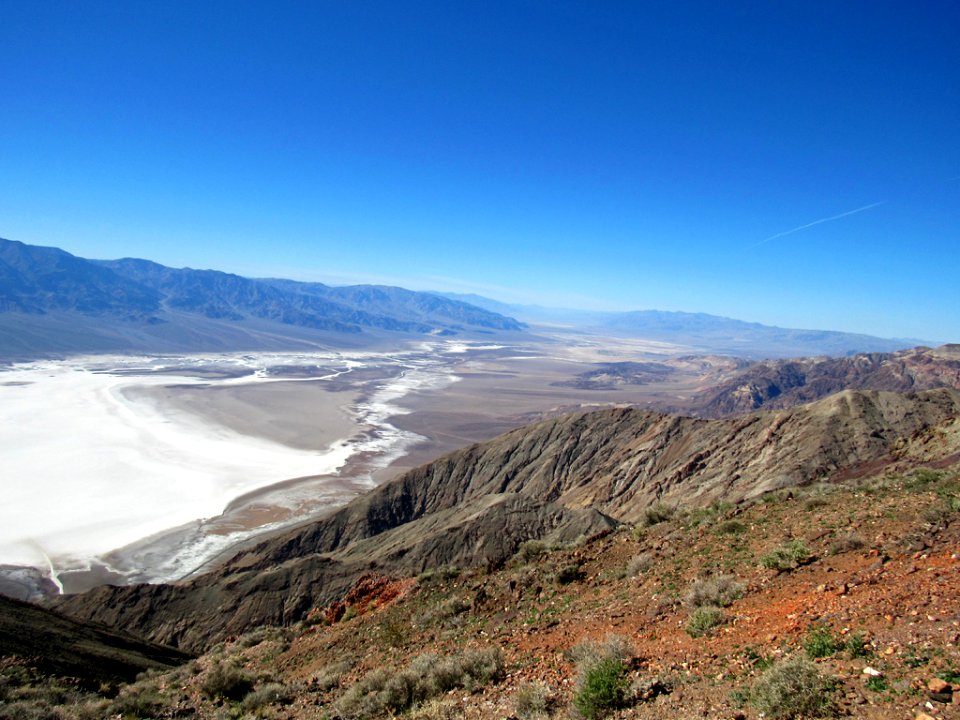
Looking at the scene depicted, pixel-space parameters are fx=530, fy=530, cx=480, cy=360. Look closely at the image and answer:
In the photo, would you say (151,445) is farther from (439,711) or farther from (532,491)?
(439,711)

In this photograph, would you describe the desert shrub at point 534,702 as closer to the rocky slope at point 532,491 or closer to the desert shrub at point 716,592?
the desert shrub at point 716,592

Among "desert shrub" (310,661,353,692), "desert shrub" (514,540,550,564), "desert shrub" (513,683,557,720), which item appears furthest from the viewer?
"desert shrub" (514,540,550,564)

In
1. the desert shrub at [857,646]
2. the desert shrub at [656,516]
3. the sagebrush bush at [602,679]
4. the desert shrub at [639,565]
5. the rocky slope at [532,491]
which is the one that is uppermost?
the desert shrub at [857,646]

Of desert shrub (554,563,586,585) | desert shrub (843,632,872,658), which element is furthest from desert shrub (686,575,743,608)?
desert shrub (554,563,586,585)

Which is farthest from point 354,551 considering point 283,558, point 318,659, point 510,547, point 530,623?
point 530,623

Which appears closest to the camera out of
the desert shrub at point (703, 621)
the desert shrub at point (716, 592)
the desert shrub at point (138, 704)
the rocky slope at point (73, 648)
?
the desert shrub at point (703, 621)

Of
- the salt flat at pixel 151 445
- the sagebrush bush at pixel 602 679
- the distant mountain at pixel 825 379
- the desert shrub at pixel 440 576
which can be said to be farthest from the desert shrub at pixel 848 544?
the distant mountain at pixel 825 379

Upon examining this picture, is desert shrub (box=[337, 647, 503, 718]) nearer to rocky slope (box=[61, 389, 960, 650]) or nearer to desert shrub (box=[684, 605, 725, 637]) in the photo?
desert shrub (box=[684, 605, 725, 637])

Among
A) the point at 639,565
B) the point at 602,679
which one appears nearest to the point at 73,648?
the point at 639,565
